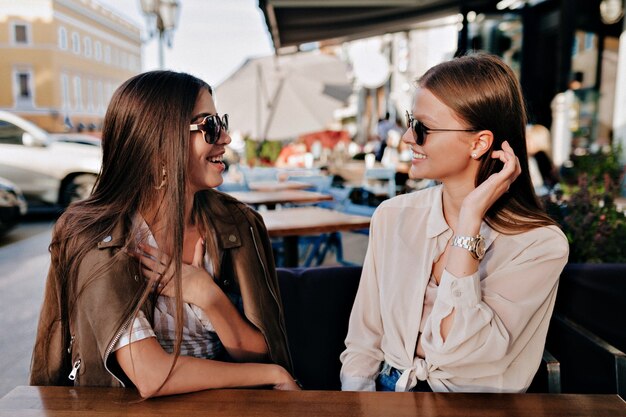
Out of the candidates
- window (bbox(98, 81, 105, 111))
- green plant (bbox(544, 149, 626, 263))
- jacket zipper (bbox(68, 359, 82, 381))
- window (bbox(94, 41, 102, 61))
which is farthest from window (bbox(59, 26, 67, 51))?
jacket zipper (bbox(68, 359, 82, 381))

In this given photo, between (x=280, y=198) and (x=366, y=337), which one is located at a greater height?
(x=280, y=198)

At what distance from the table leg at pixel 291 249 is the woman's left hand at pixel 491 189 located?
8.02 ft

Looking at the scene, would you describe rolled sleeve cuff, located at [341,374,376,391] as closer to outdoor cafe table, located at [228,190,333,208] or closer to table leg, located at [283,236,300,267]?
table leg, located at [283,236,300,267]

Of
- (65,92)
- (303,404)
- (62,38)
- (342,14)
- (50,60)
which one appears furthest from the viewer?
(65,92)

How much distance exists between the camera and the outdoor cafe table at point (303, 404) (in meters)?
1.09

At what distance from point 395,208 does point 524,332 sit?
59cm

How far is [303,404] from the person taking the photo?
111cm

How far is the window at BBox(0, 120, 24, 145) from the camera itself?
29.8 ft

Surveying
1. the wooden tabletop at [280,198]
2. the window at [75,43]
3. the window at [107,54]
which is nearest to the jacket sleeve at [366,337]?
the wooden tabletop at [280,198]

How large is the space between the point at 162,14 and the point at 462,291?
7.45 m

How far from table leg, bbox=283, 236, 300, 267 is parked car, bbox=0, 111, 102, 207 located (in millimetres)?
6459

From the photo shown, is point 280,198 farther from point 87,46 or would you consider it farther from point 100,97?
point 100,97

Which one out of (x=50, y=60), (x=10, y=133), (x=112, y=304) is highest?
(x=50, y=60)

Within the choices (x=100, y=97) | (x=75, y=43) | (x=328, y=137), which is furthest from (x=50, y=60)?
(x=328, y=137)
